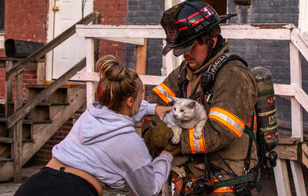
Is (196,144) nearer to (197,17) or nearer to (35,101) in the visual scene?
(197,17)

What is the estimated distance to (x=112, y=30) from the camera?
6.57 metres

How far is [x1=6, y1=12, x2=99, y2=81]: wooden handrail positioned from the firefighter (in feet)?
16.5

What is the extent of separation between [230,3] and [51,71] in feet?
13.4

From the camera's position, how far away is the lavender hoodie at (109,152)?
9.13 ft

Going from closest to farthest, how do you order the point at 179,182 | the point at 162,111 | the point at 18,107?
the point at 179,182 → the point at 162,111 → the point at 18,107

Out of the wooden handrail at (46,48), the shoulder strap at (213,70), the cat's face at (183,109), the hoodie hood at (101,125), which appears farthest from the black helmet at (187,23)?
the wooden handrail at (46,48)

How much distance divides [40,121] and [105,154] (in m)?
5.66

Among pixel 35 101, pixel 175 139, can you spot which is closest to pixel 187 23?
pixel 175 139

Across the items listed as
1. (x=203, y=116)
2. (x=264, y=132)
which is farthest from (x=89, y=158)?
(x=264, y=132)

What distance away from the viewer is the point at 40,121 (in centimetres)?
818

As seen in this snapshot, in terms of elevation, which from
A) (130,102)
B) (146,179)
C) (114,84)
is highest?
(114,84)

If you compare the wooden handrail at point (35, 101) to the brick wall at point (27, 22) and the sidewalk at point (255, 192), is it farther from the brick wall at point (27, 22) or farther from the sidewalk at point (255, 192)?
the brick wall at point (27, 22)

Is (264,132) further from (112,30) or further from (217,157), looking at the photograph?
→ (112,30)

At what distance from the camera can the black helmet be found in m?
3.18
